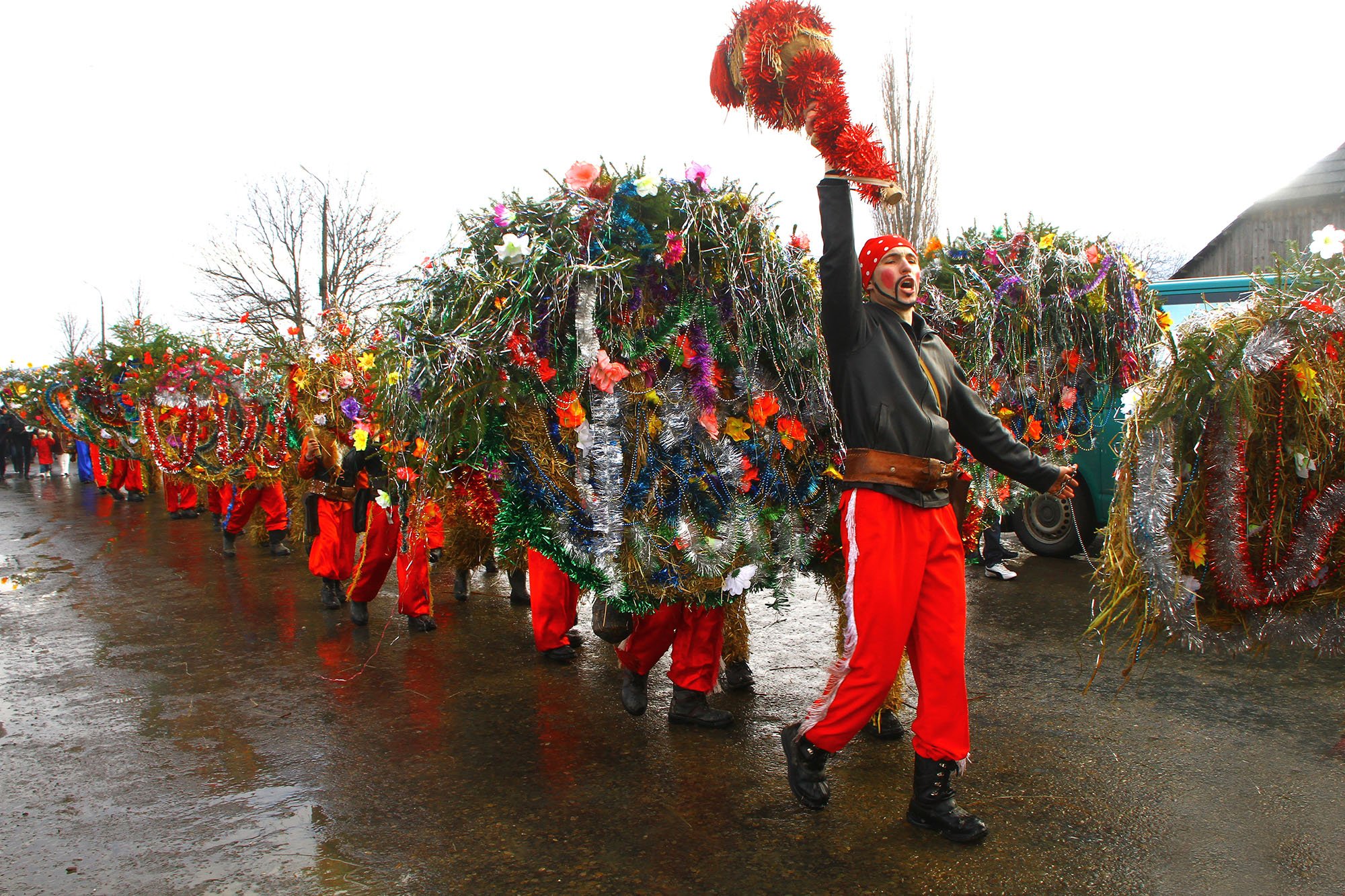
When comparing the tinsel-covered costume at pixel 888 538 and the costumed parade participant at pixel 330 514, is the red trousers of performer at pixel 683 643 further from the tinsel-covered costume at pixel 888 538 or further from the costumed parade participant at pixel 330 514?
the costumed parade participant at pixel 330 514

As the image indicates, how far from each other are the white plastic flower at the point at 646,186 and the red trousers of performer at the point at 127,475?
17.6m

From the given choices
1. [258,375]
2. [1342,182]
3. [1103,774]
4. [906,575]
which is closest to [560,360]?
[906,575]

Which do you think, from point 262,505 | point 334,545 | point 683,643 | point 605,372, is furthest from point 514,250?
point 262,505

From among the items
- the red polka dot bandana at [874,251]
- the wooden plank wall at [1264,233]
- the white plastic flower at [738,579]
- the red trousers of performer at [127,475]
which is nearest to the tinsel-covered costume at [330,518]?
the white plastic flower at [738,579]

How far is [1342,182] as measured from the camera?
1723cm

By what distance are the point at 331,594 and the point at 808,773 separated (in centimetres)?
514

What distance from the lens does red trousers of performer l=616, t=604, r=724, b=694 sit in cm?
438

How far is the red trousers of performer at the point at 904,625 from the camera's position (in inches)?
127

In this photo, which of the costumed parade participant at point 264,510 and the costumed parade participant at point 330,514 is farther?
the costumed parade participant at point 264,510

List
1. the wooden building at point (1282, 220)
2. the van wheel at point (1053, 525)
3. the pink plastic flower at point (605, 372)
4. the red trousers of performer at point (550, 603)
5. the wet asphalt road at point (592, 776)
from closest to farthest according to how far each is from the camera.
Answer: the wet asphalt road at point (592, 776)
the pink plastic flower at point (605, 372)
the red trousers of performer at point (550, 603)
the van wheel at point (1053, 525)
the wooden building at point (1282, 220)

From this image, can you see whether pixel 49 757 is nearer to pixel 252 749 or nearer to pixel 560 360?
pixel 252 749

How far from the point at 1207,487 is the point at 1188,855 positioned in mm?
1222

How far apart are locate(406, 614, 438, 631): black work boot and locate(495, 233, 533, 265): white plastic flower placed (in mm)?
3383

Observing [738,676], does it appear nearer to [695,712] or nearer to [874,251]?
[695,712]
